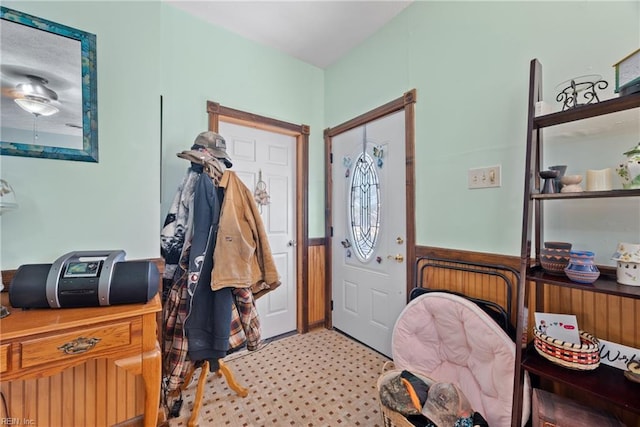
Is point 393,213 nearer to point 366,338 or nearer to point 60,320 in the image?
point 366,338

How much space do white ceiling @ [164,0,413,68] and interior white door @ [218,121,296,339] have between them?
2.72 ft

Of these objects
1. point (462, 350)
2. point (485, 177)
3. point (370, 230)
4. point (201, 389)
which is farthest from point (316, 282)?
point (485, 177)

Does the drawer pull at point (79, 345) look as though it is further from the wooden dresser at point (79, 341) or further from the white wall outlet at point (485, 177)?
the white wall outlet at point (485, 177)

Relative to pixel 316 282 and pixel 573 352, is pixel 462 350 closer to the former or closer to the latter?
pixel 573 352

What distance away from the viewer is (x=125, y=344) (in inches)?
42.9

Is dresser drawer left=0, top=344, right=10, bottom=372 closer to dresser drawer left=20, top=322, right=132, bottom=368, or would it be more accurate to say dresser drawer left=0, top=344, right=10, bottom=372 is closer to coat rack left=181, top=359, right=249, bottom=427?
dresser drawer left=20, top=322, right=132, bottom=368

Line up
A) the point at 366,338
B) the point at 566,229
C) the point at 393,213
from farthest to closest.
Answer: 1. the point at 366,338
2. the point at 393,213
3. the point at 566,229

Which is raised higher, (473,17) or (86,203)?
(473,17)

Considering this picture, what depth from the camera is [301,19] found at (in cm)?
218

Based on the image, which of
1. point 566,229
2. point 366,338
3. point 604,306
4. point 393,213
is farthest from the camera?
point 366,338

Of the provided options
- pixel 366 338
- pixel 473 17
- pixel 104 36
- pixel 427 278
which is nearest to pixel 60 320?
pixel 104 36

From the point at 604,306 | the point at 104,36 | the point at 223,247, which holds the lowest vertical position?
the point at 604,306

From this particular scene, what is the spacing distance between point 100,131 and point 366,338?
246 cm

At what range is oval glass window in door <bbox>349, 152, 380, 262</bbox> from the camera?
236cm
